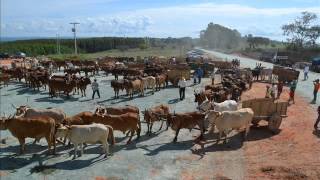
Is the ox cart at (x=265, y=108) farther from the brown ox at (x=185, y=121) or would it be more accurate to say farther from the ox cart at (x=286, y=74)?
the ox cart at (x=286, y=74)

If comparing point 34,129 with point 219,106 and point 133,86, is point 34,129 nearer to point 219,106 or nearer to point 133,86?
point 219,106

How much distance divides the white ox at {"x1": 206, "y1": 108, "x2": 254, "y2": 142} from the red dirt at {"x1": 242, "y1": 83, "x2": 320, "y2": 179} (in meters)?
0.87

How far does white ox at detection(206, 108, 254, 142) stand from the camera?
59.2 feet

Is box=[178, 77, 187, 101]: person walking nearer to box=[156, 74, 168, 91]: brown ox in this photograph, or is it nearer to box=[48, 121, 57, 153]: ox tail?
box=[156, 74, 168, 91]: brown ox

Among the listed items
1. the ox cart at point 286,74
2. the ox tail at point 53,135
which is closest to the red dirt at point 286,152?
the ox tail at point 53,135

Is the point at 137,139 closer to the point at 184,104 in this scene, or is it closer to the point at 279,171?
the point at 279,171

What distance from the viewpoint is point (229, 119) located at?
18094mm

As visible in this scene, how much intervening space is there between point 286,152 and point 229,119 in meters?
2.81

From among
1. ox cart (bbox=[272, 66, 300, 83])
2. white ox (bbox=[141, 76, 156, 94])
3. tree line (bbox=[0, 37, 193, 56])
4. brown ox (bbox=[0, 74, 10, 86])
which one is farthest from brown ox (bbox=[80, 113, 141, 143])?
tree line (bbox=[0, 37, 193, 56])

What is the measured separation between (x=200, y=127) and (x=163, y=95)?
41.4 ft

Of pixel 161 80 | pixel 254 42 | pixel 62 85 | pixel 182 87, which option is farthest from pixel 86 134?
pixel 254 42

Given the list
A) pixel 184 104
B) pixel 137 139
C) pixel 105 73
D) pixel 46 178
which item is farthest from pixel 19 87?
pixel 46 178

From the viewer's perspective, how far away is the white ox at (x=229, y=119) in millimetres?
18047

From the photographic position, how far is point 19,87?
3547cm
